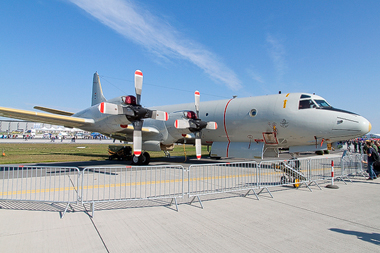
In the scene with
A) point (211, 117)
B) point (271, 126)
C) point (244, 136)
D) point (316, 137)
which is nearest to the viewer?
point (316, 137)

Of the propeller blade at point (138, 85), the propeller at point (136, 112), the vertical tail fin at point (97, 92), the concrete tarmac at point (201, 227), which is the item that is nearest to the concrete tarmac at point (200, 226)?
the concrete tarmac at point (201, 227)

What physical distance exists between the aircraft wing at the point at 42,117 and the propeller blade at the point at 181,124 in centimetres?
450

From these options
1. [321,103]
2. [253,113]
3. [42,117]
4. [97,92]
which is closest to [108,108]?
[42,117]

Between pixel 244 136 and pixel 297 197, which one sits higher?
pixel 244 136

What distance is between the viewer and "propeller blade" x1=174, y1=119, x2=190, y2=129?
42.6 ft

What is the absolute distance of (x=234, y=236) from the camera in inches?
165

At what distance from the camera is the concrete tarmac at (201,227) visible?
3.79 meters

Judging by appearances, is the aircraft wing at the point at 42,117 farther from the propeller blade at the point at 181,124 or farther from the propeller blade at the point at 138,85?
the propeller blade at the point at 181,124

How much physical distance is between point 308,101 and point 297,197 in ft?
20.7

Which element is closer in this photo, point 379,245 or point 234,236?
point 379,245

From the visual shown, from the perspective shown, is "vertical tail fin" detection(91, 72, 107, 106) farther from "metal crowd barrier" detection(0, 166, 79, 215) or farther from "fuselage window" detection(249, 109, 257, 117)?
"fuselage window" detection(249, 109, 257, 117)

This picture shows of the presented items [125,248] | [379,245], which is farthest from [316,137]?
[125,248]

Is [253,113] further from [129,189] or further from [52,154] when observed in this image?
[52,154]

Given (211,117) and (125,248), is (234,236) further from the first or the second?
(211,117)
